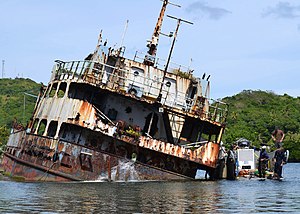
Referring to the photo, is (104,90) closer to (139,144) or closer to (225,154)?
(139,144)

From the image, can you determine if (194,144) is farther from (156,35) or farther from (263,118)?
(263,118)

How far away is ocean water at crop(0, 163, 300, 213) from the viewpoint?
1680 centimetres

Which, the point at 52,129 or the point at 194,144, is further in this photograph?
the point at 52,129

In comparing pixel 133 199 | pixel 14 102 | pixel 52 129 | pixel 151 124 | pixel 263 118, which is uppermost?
pixel 263 118

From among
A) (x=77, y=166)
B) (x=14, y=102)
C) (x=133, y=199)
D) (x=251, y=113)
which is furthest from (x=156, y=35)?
(x=251, y=113)

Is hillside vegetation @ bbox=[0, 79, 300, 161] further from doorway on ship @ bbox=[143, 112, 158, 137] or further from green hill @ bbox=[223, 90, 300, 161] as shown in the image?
doorway on ship @ bbox=[143, 112, 158, 137]

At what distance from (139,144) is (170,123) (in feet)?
12.2

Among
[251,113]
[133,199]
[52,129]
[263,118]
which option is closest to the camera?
[133,199]

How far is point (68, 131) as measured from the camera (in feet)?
93.8

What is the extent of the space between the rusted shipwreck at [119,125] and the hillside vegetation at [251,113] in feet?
145

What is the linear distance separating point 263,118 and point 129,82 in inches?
2844

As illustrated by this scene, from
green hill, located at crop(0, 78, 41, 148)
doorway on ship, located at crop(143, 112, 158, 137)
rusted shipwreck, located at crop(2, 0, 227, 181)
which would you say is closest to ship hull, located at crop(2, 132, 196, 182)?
rusted shipwreck, located at crop(2, 0, 227, 181)

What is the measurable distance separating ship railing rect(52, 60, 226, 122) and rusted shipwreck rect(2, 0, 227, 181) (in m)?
0.05

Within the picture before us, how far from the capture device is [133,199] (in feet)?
64.1
